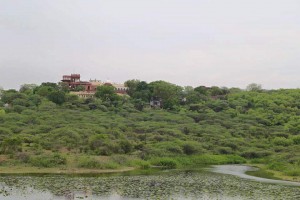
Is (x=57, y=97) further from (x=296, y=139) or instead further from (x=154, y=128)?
(x=296, y=139)

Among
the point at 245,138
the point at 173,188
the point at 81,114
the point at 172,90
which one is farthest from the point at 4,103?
the point at 173,188

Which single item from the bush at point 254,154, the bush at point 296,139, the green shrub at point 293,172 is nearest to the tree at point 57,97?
the bush at point 254,154

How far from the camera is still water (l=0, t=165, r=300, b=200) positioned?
29750mm

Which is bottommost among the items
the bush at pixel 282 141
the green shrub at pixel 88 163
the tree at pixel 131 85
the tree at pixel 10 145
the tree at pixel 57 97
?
the green shrub at pixel 88 163

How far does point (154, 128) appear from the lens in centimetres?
7412

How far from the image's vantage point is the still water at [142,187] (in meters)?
29.8

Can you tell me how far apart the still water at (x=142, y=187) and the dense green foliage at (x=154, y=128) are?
7.86 metres

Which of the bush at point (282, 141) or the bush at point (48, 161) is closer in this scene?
the bush at point (48, 161)

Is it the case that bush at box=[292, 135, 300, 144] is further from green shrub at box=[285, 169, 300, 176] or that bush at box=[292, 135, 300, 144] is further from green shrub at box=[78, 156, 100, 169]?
green shrub at box=[78, 156, 100, 169]

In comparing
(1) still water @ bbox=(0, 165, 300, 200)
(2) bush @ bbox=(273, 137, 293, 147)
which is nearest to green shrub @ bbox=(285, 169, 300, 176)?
(1) still water @ bbox=(0, 165, 300, 200)

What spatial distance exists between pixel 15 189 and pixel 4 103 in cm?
7415

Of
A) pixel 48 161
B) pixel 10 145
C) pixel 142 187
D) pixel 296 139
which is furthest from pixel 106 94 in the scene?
pixel 142 187

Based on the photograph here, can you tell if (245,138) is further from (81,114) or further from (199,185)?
(199,185)

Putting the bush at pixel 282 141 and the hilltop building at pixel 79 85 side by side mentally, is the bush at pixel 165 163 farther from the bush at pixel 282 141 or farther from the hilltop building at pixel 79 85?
the hilltop building at pixel 79 85
